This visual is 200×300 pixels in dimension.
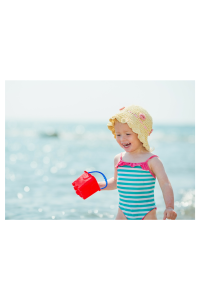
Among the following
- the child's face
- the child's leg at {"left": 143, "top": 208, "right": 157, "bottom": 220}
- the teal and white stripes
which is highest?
the child's face

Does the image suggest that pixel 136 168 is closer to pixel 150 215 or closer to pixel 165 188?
pixel 165 188

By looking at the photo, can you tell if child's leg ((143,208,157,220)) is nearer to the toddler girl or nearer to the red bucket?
the toddler girl


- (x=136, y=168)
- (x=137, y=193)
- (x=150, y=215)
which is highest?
(x=136, y=168)

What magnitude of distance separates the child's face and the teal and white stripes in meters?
0.17

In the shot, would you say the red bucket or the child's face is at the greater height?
the child's face

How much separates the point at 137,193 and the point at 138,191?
18 mm

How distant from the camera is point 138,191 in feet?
7.41

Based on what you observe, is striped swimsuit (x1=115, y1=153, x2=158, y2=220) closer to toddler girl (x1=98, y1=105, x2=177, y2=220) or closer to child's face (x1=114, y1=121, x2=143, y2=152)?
toddler girl (x1=98, y1=105, x2=177, y2=220)

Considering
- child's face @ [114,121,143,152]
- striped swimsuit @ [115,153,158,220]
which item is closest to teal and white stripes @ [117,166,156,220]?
striped swimsuit @ [115,153,158,220]

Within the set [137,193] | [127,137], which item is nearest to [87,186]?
[137,193]

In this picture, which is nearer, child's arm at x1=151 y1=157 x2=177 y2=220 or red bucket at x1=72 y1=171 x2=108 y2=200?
child's arm at x1=151 y1=157 x2=177 y2=220

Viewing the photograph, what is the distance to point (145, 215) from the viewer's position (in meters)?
2.26

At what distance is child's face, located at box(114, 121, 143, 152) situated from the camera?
2307mm

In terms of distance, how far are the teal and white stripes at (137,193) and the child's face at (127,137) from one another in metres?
0.17
